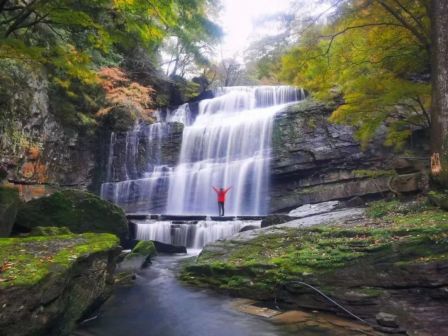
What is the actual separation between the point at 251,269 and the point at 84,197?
19.7ft

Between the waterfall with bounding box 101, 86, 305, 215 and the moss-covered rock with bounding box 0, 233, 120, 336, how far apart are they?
1222cm

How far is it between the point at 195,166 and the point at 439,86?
13.9 meters

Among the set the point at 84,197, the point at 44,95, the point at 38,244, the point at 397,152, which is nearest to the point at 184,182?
the point at 44,95

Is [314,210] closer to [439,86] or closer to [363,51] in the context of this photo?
[363,51]

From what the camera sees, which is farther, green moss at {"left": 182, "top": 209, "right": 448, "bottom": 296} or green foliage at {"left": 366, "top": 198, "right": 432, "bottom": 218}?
green foliage at {"left": 366, "top": 198, "right": 432, "bottom": 218}

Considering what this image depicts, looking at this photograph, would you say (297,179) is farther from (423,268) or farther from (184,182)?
(423,268)

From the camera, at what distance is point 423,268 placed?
5301mm

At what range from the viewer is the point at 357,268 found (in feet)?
19.2

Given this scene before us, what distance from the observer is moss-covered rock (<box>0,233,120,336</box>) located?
388 cm

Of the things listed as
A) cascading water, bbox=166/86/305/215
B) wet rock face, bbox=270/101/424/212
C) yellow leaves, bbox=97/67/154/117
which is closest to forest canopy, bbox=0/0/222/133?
yellow leaves, bbox=97/67/154/117

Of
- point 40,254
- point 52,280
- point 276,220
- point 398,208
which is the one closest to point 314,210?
point 276,220

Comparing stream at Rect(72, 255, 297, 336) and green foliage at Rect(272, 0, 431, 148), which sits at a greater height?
green foliage at Rect(272, 0, 431, 148)

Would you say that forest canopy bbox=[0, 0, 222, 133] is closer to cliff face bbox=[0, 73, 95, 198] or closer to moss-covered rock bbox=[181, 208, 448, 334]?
cliff face bbox=[0, 73, 95, 198]

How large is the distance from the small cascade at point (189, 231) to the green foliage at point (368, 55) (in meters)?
5.66
